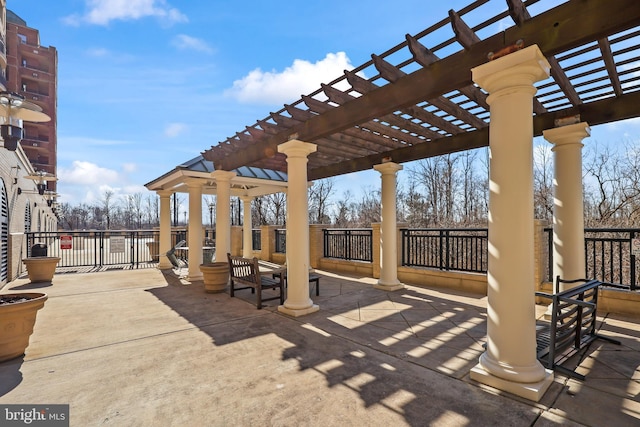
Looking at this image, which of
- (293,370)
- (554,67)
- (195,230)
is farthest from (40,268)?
(554,67)

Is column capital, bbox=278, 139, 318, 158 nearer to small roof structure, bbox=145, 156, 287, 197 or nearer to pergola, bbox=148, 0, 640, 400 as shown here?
pergola, bbox=148, 0, 640, 400

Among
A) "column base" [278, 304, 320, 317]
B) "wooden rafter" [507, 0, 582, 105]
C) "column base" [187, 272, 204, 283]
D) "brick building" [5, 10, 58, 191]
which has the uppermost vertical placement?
"brick building" [5, 10, 58, 191]

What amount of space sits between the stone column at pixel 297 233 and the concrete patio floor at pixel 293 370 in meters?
0.39

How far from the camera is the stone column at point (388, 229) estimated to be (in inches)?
284

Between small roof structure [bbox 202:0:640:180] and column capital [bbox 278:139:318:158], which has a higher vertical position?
small roof structure [bbox 202:0:640:180]

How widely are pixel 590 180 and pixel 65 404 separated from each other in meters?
18.5

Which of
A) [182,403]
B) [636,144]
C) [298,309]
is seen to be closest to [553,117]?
[298,309]

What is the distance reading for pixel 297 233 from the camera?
5.36 meters

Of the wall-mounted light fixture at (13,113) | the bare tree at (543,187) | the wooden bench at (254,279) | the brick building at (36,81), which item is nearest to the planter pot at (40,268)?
the wooden bench at (254,279)

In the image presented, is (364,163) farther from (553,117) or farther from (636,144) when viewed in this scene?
(636,144)

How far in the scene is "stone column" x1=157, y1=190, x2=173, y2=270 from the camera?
11.0 m

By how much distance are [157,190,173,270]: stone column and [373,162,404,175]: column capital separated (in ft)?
25.8

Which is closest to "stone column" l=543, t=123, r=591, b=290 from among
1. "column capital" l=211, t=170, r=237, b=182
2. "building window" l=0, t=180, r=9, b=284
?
"column capital" l=211, t=170, r=237, b=182

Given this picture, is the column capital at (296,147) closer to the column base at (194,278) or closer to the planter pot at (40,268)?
the column base at (194,278)
